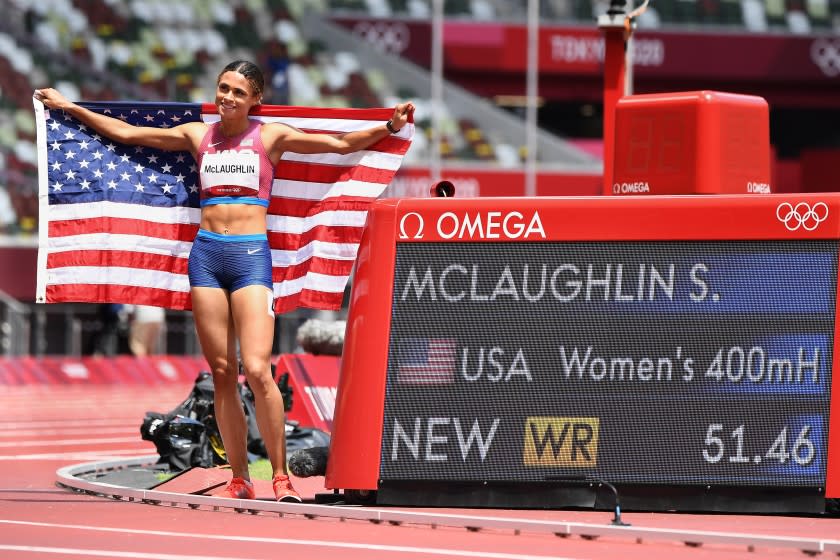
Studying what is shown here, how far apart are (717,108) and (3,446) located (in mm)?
7171

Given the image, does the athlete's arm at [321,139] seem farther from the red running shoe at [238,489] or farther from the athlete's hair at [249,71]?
the red running shoe at [238,489]

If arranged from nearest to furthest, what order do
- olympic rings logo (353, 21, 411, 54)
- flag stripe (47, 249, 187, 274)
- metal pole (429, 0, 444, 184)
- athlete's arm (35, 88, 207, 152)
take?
athlete's arm (35, 88, 207, 152), flag stripe (47, 249, 187, 274), metal pole (429, 0, 444, 184), olympic rings logo (353, 21, 411, 54)

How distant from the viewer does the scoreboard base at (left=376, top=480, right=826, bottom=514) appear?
729 cm

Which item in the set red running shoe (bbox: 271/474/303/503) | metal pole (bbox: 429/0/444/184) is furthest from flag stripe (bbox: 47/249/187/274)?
metal pole (bbox: 429/0/444/184)

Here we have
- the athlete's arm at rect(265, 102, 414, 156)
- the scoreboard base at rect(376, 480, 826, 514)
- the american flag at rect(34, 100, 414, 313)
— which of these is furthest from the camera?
the american flag at rect(34, 100, 414, 313)

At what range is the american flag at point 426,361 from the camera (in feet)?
24.7

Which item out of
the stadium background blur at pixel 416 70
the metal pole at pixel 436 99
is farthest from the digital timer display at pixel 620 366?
the metal pole at pixel 436 99

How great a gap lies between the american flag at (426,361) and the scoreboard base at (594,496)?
0.44m

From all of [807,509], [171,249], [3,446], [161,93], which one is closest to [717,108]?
[807,509]

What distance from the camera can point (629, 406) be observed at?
737 centimetres

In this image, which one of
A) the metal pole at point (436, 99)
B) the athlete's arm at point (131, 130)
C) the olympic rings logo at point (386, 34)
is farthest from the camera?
the olympic rings logo at point (386, 34)

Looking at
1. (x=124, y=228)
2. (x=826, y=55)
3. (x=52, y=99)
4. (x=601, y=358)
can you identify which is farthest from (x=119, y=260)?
(x=826, y=55)

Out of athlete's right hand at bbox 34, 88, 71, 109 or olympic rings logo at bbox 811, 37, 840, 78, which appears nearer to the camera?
athlete's right hand at bbox 34, 88, 71, 109

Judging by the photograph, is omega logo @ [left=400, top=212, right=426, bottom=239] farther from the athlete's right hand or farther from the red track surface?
the athlete's right hand
